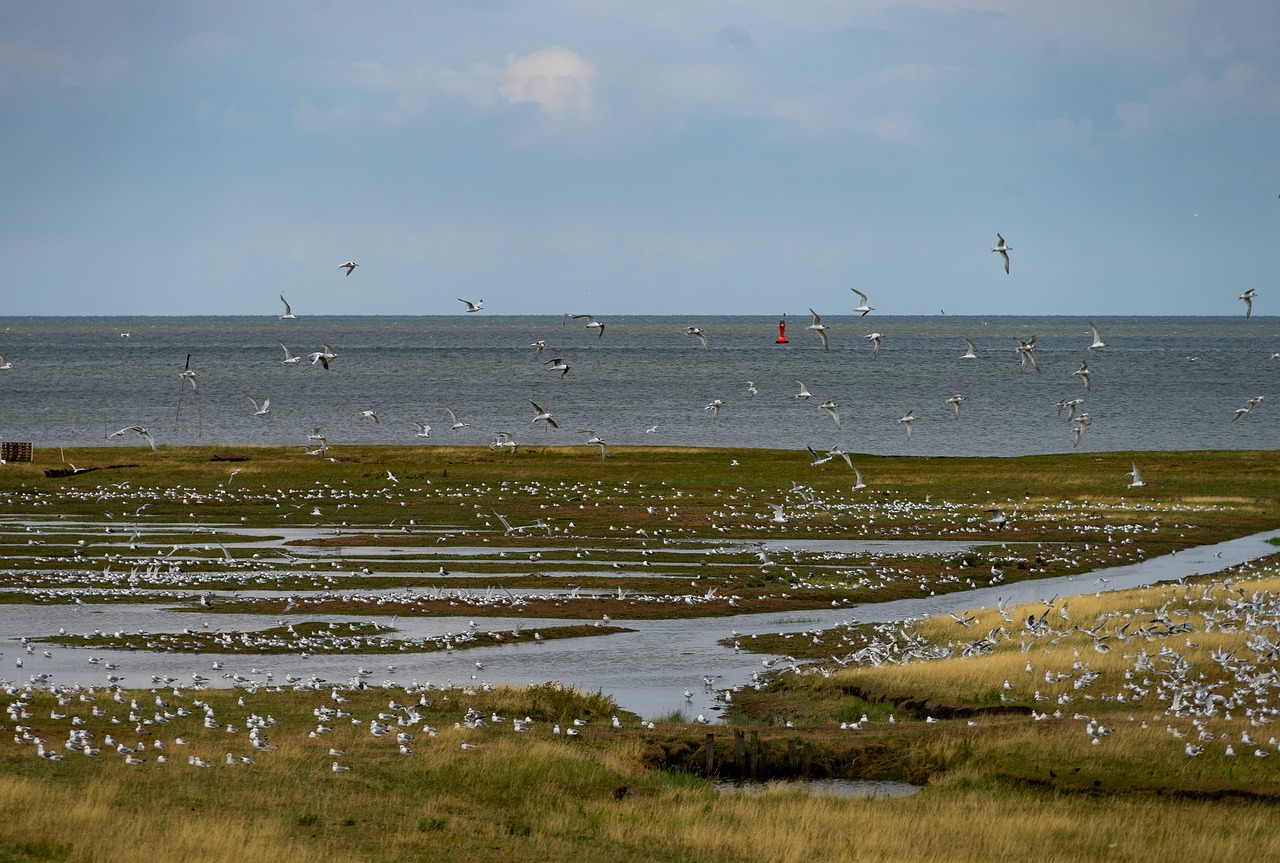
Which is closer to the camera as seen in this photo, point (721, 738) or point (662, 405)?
point (721, 738)

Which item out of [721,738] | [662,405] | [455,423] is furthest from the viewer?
[662,405]

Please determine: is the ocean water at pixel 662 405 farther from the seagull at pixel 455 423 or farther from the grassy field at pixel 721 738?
the grassy field at pixel 721 738

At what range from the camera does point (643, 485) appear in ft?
194

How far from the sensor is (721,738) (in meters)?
21.2

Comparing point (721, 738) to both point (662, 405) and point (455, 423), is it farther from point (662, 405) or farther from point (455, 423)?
point (662, 405)

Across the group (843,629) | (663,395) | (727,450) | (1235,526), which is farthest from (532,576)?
(663,395)

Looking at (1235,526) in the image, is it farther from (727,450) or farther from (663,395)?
(663,395)

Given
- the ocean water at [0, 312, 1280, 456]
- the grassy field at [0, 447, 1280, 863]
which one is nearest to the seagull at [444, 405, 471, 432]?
the ocean water at [0, 312, 1280, 456]

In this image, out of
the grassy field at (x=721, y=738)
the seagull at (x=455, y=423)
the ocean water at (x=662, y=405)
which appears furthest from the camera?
the ocean water at (x=662, y=405)

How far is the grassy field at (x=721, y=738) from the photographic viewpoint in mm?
16062

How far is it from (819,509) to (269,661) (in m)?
28.0

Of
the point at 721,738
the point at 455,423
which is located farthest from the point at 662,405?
the point at 721,738

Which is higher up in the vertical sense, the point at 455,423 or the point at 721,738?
the point at 455,423

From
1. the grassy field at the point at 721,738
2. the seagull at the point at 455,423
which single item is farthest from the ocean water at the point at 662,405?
the grassy field at the point at 721,738
